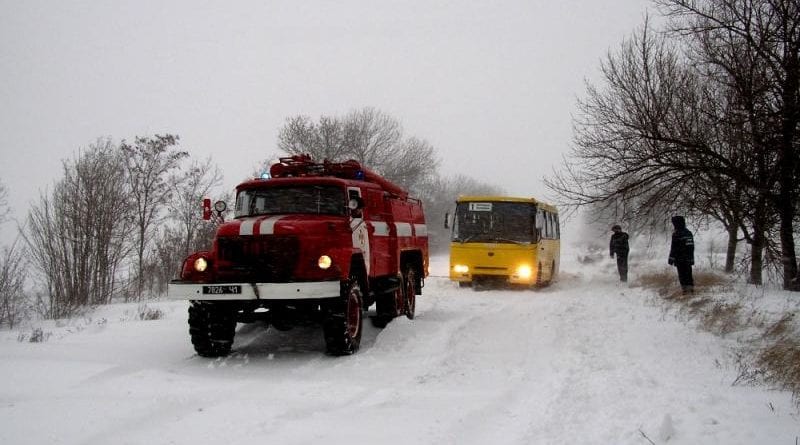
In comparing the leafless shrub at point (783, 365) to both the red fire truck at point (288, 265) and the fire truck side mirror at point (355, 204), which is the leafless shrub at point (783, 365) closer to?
the red fire truck at point (288, 265)

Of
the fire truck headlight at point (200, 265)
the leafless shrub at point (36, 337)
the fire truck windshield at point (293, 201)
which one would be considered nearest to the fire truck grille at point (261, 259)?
the fire truck headlight at point (200, 265)

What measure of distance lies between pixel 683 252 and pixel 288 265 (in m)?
9.28

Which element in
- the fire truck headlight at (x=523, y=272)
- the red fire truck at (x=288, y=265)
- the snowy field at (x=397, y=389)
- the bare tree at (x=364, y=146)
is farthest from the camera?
the bare tree at (x=364, y=146)

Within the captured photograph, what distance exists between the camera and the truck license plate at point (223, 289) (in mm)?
6719

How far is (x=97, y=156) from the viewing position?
63.4ft

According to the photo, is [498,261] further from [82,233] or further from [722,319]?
[82,233]

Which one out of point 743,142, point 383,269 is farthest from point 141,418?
point 743,142

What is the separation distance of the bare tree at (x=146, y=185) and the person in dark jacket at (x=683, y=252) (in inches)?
627

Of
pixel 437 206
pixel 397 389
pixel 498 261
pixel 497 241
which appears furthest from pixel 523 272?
pixel 437 206

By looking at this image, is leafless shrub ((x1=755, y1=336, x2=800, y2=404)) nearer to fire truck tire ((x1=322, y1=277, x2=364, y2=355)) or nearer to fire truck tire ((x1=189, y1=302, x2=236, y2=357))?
fire truck tire ((x1=322, y1=277, x2=364, y2=355))

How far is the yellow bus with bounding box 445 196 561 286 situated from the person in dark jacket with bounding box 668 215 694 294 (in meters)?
4.15

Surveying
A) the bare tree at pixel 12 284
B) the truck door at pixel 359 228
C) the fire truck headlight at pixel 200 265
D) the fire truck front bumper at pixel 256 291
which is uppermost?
the truck door at pixel 359 228

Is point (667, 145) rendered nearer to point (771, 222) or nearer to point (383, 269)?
point (771, 222)

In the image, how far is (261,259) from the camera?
7.07 metres
